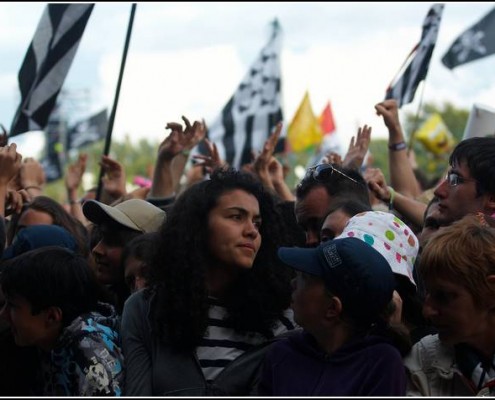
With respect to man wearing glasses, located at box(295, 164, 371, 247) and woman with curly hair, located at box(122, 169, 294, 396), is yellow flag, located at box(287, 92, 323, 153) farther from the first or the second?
woman with curly hair, located at box(122, 169, 294, 396)

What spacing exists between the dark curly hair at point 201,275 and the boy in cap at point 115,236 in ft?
2.78

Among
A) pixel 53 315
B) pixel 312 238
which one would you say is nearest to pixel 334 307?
pixel 53 315

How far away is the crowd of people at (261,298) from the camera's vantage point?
315 centimetres

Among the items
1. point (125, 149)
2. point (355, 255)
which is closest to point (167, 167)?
point (355, 255)

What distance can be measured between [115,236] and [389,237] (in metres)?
1.66

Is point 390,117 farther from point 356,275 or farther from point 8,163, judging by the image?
point 356,275

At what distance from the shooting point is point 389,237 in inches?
137

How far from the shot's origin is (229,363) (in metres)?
3.47

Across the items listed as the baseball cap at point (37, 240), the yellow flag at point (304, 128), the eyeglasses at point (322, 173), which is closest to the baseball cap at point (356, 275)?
the eyeglasses at point (322, 173)

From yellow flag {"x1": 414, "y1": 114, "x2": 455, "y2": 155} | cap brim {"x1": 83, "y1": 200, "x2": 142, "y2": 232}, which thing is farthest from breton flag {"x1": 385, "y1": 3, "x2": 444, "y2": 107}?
yellow flag {"x1": 414, "y1": 114, "x2": 455, "y2": 155}

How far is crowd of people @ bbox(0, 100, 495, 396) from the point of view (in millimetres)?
3146

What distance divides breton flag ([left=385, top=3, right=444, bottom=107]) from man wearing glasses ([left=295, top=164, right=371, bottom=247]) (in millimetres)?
3110

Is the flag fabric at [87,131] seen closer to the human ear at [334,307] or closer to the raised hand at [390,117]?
the raised hand at [390,117]

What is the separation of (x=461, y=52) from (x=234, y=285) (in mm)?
5980
